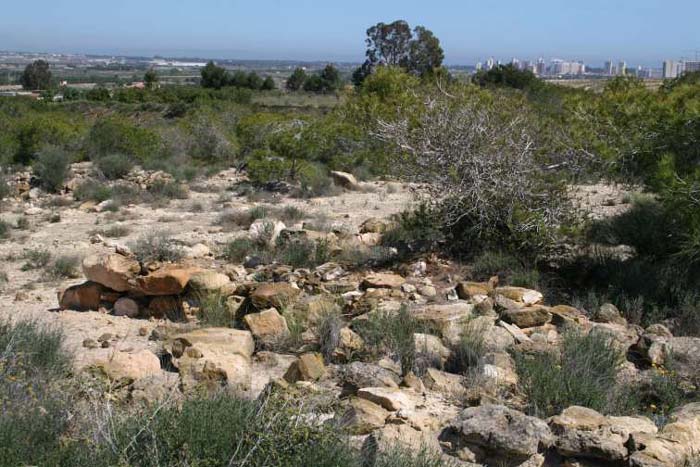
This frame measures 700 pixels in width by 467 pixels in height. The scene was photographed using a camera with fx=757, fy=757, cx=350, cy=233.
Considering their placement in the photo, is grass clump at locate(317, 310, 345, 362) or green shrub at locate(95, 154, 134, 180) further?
green shrub at locate(95, 154, 134, 180)

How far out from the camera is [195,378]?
561 centimetres

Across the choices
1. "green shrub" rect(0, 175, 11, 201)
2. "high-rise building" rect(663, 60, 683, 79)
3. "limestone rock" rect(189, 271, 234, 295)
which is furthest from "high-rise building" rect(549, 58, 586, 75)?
"limestone rock" rect(189, 271, 234, 295)

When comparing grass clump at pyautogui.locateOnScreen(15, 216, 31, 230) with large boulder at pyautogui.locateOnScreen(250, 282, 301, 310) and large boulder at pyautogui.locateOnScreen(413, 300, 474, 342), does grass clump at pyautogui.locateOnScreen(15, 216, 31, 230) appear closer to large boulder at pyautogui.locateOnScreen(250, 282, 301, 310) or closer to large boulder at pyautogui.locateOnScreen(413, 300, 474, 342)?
large boulder at pyautogui.locateOnScreen(250, 282, 301, 310)

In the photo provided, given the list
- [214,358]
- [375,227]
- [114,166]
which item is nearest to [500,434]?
[214,358]

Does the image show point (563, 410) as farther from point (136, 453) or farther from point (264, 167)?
point (264, 167)

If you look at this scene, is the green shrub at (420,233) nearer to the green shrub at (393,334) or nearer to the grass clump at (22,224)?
the green shrub at (393,334)

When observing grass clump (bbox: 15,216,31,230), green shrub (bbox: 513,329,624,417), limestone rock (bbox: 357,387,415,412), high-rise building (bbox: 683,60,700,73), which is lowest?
grass clump (bbox: 15,216,31,230)

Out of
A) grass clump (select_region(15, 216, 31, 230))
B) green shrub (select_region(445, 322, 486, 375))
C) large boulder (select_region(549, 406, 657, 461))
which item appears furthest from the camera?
grass clump (select_region(15, 216, 31, 230))

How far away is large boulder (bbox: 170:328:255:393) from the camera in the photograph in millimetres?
5516

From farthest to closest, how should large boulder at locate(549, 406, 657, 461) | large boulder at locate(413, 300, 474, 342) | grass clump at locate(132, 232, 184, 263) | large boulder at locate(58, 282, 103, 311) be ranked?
grass clump at locate(132, 232, 184, 263), large boulder at locate(58, 282, 103, 311), large boulder at locate(413, 300, 474, 342), large boulder at locate(549, 406, 657, 461)

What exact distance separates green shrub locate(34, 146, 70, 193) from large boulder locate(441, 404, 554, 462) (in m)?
14.3

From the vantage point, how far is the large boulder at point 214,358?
552cm

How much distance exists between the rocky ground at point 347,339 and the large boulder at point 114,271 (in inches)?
0.6

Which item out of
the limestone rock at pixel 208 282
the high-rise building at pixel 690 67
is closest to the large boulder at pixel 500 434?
the limestone rock at pixel 208 282
